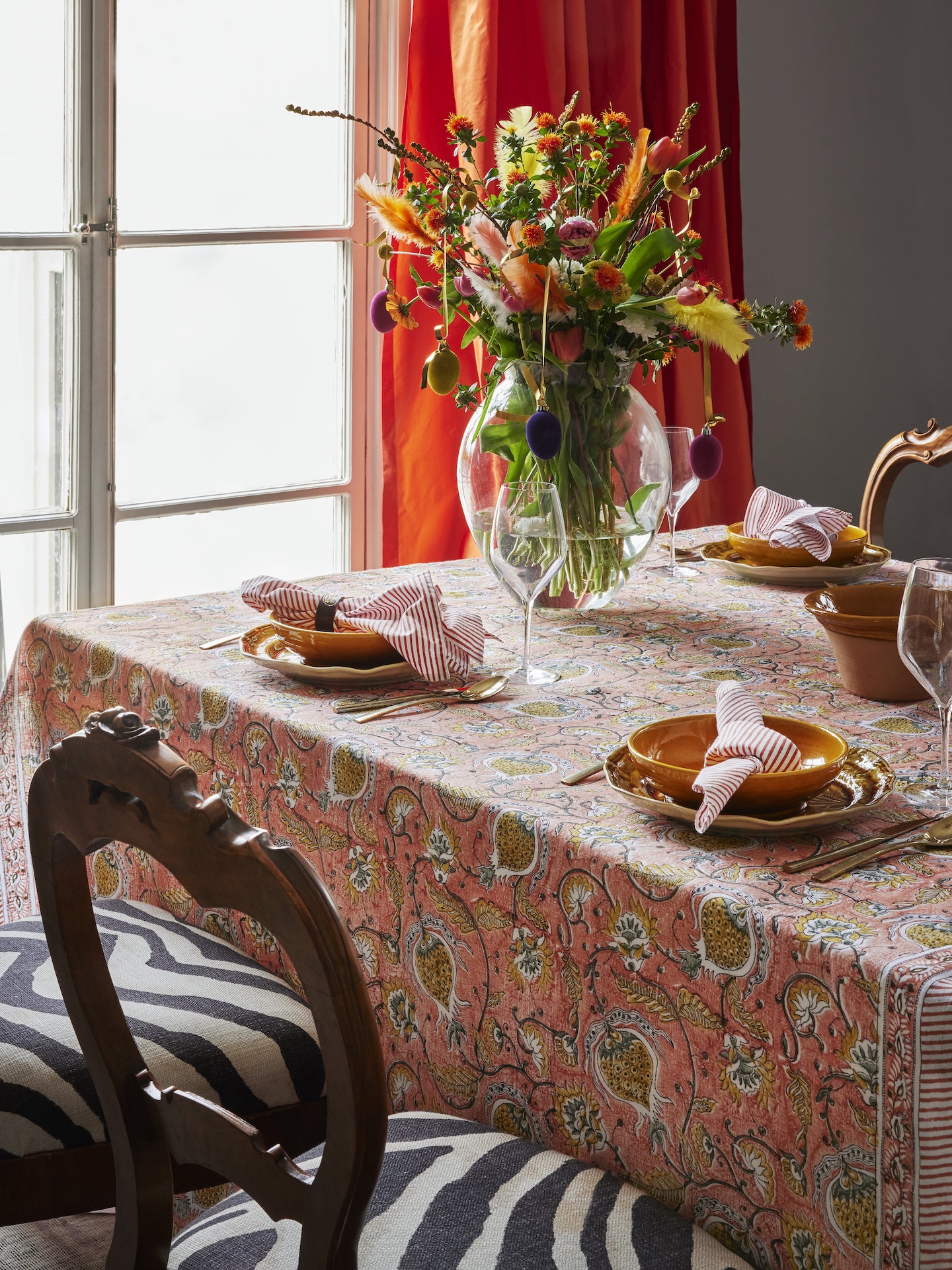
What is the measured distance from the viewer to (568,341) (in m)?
1.57

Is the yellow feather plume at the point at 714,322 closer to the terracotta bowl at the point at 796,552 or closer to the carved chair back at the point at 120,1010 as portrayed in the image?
the terracotta bowl at the point at 796,552

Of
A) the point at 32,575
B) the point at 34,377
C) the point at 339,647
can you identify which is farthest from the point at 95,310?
the point at 339,647

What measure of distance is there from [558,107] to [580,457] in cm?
137

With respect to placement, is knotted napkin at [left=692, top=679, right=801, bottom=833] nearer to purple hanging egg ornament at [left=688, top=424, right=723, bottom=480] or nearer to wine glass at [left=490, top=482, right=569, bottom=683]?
wine glass at [left=490, top=482, right=569, bottom=683]

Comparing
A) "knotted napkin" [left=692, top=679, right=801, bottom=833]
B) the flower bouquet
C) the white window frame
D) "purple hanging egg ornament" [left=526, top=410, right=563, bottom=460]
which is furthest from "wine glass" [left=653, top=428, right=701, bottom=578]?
the white window frame

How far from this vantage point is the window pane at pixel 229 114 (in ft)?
8.30

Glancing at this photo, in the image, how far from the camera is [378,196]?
1570 mm

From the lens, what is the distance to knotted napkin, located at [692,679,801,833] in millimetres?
985

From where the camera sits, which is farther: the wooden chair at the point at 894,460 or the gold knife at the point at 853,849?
the wooden chair at the point at 894,460

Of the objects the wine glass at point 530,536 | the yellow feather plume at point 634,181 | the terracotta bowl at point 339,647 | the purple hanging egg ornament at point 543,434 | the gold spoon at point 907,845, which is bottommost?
the gold spoon at point 907,845

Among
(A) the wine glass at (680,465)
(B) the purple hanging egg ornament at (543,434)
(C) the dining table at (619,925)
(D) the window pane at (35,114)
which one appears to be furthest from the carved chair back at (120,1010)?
(D) the window pane at (35,114)

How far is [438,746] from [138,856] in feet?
1.66

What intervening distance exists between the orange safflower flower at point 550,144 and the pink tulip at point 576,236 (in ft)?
0.30

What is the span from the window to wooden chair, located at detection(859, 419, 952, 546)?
3.63ft
